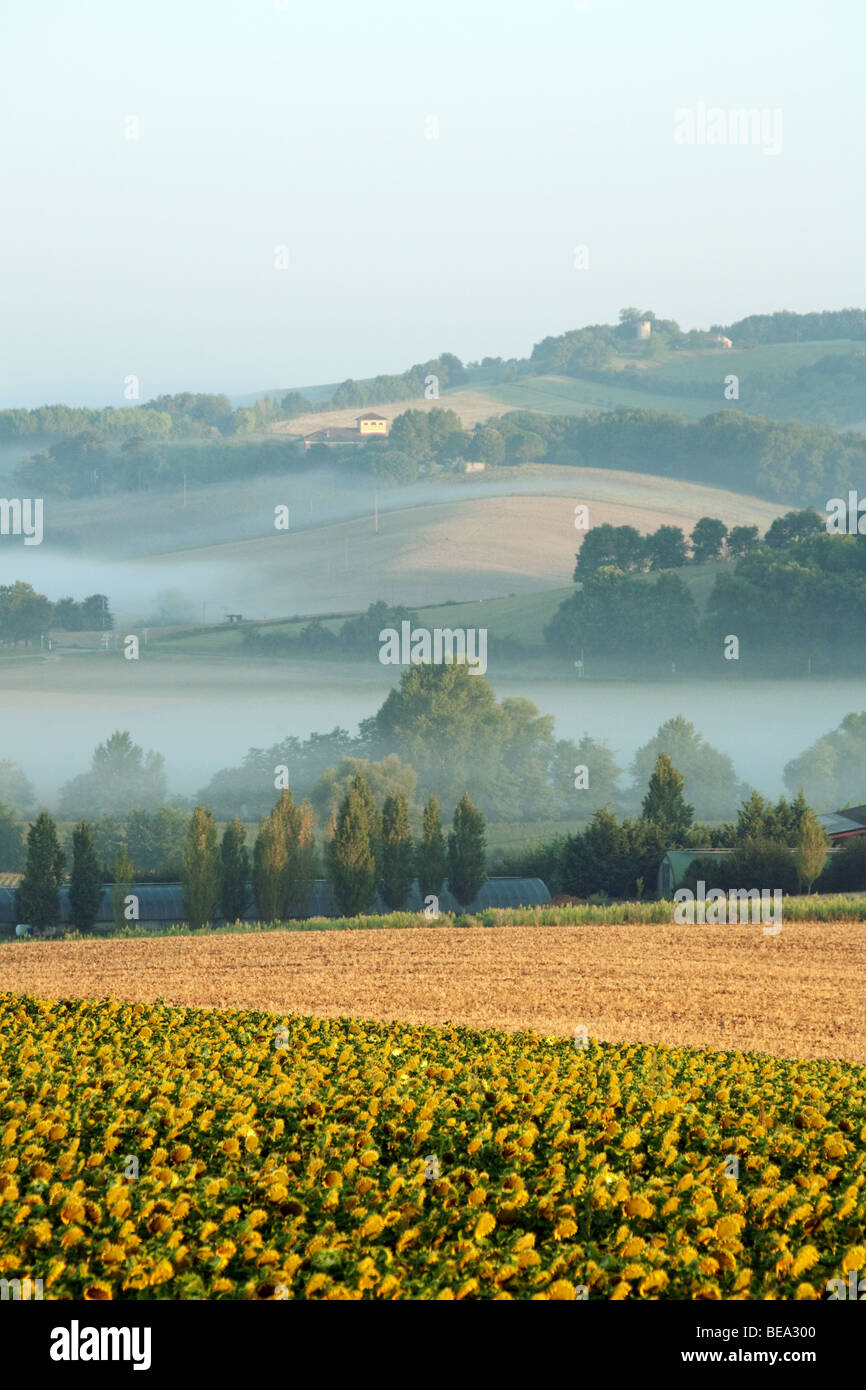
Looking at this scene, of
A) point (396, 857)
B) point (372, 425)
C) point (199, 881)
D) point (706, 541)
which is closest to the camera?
point (199, 881)

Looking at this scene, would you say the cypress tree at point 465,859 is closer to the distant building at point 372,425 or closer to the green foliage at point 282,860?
the green foliage at point 282,860

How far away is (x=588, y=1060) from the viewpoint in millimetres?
13977

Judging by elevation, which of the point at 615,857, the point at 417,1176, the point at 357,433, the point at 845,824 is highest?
the point at 357,433

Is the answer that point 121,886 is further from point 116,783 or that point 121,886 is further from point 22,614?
point 22,614

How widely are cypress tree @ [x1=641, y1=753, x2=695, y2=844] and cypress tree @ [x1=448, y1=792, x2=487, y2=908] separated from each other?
6419mm

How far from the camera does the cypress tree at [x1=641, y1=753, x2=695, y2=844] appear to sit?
4975 cm

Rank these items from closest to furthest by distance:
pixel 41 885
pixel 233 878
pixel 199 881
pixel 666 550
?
pixel 199 881, pixel 41 885, pixel 233 878, pixel 666 550

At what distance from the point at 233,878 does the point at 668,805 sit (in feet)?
54.9

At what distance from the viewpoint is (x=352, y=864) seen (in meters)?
46.8

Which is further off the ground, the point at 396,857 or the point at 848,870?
the point at 848,870

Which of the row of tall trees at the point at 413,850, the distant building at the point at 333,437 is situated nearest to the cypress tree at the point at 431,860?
the row of tall trees at the point at 413,850

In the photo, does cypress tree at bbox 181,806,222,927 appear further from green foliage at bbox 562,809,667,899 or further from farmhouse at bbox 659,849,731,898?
farmhouse at bbox 659,849,731,898

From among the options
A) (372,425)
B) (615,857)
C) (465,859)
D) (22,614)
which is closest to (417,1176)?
(615,857)

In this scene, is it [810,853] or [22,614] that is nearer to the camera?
[810,853]
